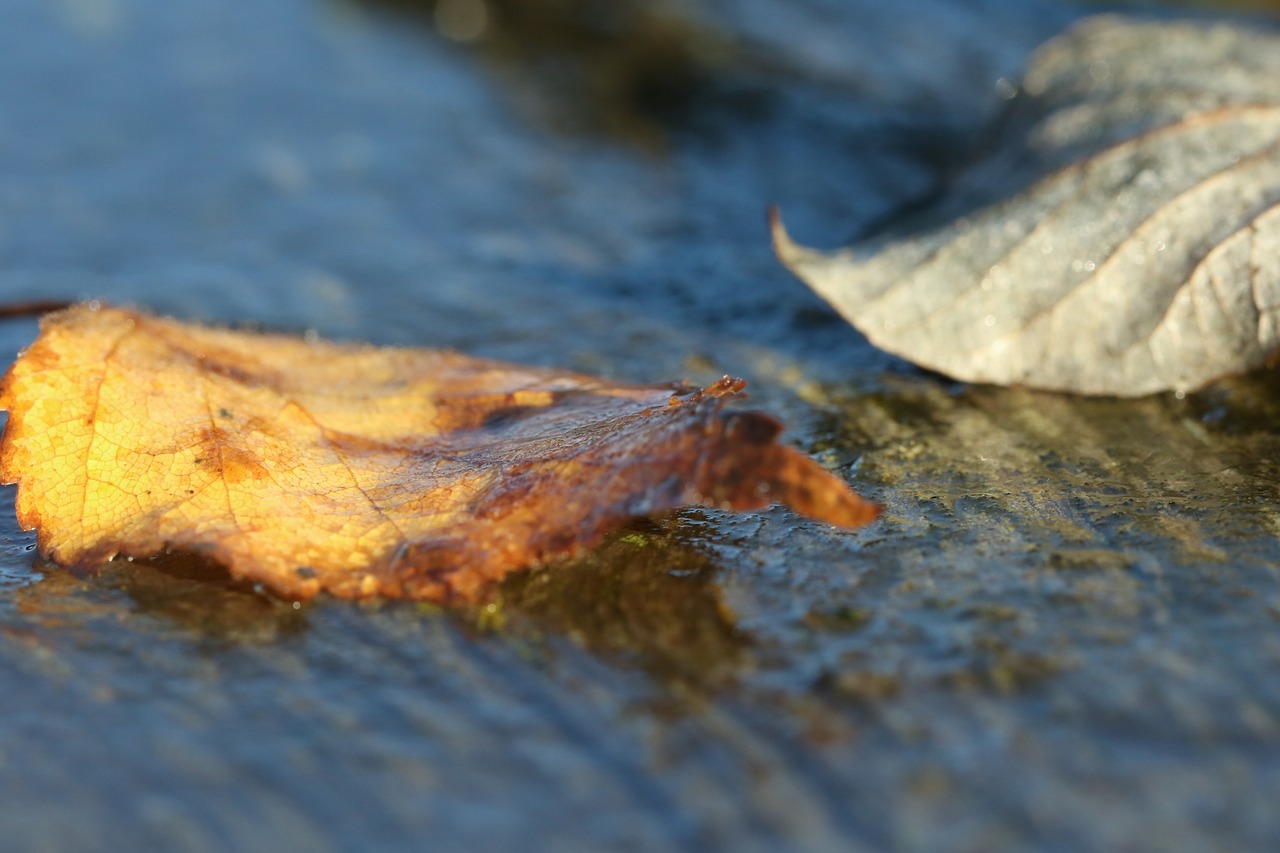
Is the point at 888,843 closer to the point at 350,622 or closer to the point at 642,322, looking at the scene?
the point at 350,622

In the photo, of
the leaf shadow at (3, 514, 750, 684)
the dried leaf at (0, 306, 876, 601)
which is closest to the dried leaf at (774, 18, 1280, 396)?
the dried leaf at (0, 306, 876, 601)

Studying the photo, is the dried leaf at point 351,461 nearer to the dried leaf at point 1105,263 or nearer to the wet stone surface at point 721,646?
the wet stone surface at point 721,646

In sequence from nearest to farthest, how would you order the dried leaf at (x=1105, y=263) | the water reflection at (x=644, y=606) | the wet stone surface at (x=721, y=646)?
the wet stone surface at (x=721, y=646) → the water reflection at (x=644, y=606) → the dried leaf at (x=1105, y=263)

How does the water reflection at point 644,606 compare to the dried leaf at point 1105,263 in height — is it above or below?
below

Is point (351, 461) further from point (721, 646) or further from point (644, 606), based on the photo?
point (721, 646)

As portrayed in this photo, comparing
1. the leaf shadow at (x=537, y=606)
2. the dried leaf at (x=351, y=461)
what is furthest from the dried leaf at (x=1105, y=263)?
the leaf shadow at (x=537, y=606)

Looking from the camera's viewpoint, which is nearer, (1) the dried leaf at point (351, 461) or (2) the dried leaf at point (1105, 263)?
(1) the dried leaf at point (351, 461)

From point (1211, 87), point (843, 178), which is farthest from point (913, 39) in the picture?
point (1211, 87)
